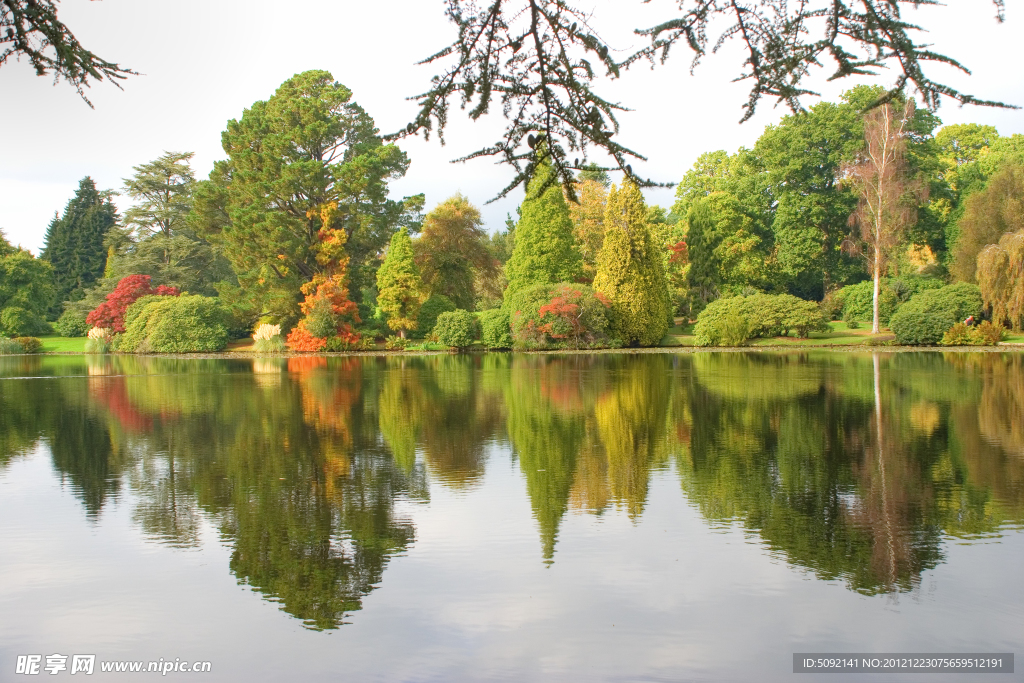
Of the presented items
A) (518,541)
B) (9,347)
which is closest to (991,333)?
(518,541)

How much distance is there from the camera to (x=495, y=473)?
8719mm

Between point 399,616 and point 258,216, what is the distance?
33596 mm

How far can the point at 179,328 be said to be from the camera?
1513 inches

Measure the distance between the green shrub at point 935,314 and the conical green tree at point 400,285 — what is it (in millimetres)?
19581

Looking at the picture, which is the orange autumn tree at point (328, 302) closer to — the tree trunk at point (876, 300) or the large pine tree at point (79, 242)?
the tree trunk at point (876, 300)

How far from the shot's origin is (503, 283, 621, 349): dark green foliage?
108ft

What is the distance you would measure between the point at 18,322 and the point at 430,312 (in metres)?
25.3

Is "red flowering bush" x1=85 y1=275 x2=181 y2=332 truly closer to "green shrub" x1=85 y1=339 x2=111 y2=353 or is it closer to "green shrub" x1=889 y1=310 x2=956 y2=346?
"green shrub" x1=85 y1=339 x2=111 y2=353

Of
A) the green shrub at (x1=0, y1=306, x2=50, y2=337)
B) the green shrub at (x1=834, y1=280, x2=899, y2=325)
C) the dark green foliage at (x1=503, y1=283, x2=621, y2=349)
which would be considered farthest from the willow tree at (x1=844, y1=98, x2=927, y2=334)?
the green shrub at (x1=0, y1=306, x2=50, y2=337)

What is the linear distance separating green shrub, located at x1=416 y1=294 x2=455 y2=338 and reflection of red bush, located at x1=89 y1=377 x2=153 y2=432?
52.3ft

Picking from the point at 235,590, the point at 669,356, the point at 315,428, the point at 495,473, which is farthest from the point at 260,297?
the point at 235,590

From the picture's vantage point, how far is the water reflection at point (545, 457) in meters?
6.13

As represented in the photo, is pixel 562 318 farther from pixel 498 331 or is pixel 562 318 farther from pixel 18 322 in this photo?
pixel 18 322

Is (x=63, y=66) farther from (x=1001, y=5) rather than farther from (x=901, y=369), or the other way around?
(x=901, y=369)
